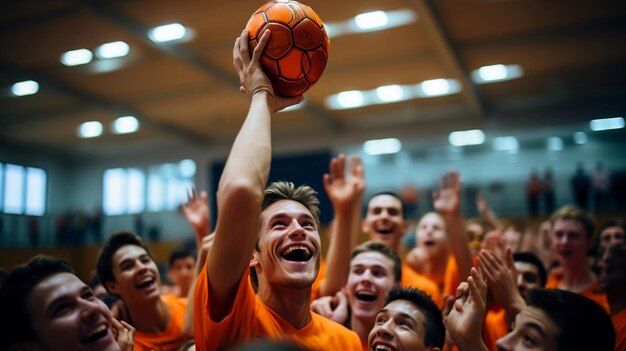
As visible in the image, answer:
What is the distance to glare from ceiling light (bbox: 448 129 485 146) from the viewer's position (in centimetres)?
1870

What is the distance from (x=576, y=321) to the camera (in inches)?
94.5

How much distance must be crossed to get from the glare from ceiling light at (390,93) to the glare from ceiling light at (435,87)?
0.69m

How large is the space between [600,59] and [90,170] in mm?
19524

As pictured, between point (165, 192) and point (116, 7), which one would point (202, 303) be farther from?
point (165, 192)

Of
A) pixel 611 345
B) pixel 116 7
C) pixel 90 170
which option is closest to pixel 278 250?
pixel 611 345

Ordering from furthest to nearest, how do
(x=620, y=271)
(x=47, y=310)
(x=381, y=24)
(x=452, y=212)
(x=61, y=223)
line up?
(x=61, y=223)
(x=381, y=24)
(x=452, y=212)
(x=620, y=271)
(x=47, y=310)

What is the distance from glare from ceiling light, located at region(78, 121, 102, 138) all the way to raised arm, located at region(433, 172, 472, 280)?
1645 centimetres

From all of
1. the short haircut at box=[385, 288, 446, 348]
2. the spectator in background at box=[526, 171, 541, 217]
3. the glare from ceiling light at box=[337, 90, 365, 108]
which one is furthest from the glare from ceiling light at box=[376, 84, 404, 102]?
the short haircut at box=[385, 288, 446, 348]

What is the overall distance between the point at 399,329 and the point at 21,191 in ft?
53.3

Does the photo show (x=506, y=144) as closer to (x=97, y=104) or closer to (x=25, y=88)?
(x=97, y=104)

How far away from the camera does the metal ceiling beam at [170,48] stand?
10666 mm

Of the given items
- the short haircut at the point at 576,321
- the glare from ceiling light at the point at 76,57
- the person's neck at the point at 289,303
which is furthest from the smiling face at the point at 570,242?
the glare from ceiling light at the point at 76,57

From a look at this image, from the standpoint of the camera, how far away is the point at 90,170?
77.3ft

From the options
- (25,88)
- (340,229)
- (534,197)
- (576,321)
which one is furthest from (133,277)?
(534,197)
